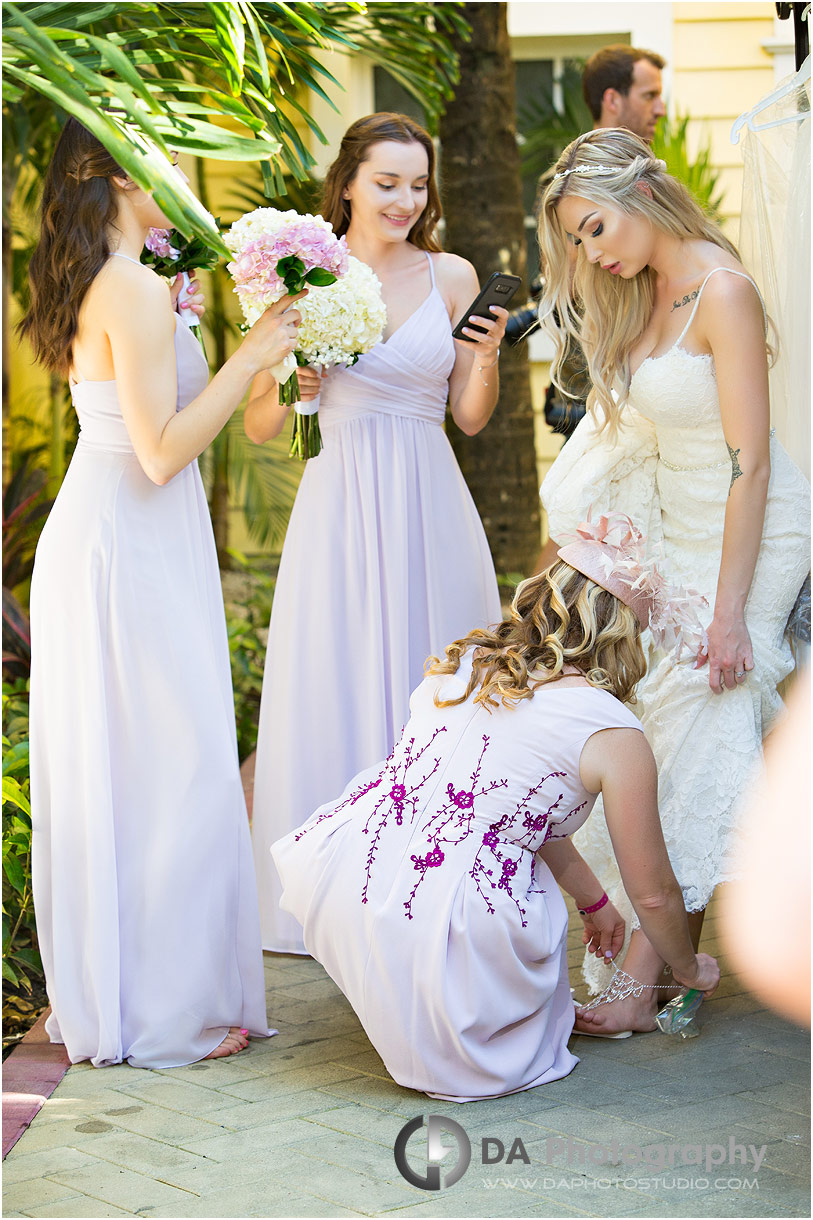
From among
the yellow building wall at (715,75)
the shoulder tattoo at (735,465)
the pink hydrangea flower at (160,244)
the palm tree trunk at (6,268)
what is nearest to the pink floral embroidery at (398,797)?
the shoulder tattoo at (735,465)

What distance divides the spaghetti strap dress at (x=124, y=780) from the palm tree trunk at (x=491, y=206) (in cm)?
366

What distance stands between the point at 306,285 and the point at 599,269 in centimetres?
75

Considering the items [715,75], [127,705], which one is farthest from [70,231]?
[715,75]

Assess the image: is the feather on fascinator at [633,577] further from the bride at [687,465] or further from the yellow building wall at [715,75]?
the yellow building wall at [715,75]

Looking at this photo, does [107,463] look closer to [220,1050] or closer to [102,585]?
[102,585]

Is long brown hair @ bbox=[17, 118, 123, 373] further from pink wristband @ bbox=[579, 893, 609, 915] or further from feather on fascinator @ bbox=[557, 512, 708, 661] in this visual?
pink wristband @ bbox=[579, 893, 609, 915]

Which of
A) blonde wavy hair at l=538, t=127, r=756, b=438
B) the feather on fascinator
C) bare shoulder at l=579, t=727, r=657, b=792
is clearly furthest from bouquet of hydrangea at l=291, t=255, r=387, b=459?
bare shoulder at l=579, t=727, r=657, b=792

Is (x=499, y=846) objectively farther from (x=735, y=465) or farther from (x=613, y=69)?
(x=613, y=69)

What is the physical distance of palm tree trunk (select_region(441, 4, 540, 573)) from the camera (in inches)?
258

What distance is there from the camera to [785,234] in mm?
3391

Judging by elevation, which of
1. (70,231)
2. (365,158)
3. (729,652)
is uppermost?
(365,158)

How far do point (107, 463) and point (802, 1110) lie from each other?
2029mm

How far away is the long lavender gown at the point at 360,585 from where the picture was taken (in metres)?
3.85

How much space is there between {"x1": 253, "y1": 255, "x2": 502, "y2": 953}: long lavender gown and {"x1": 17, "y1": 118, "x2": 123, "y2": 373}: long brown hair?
996 mm
